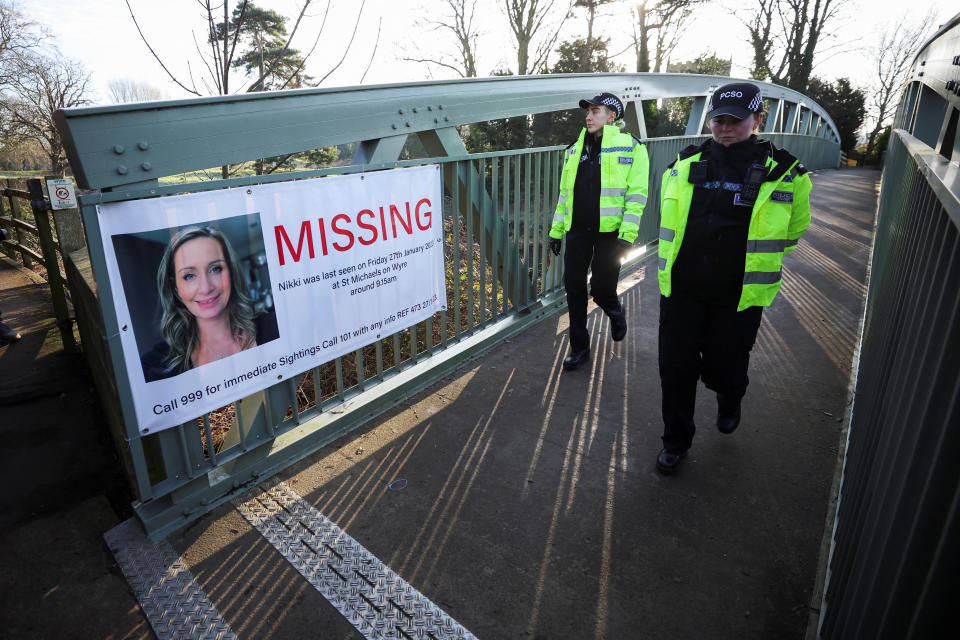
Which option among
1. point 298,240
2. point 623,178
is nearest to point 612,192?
point 623,178

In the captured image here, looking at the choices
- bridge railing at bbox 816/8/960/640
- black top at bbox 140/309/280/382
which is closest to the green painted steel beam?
black top at bbox 140/309/280/382

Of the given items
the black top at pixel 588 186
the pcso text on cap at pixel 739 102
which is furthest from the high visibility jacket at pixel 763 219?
the black top at pixel 588 186

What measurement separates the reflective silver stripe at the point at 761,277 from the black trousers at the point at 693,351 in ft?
0.64

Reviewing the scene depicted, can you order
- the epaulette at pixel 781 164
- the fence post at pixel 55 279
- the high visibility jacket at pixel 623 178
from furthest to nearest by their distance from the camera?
the fence post at pixel 55 279 < the high visibility jacket at pixel 623 178 < the epaulette at pixel 781 164

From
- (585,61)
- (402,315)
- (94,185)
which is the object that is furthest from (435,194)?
(585,61)

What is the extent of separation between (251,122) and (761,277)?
266 centimetres

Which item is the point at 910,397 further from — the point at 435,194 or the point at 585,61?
the point at 585,61

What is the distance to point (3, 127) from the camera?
1831 cm

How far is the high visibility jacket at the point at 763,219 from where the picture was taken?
8.70ft

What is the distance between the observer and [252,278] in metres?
2.86

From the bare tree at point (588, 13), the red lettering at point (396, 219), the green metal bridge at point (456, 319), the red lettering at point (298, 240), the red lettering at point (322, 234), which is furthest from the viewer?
the bare tree at point (588, 13)

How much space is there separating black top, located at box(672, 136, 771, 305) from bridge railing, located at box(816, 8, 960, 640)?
68cm

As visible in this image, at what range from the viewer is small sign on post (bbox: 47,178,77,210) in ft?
14.0

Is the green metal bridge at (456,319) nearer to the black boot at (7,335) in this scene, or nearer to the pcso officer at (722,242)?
the pcso officer at (722,242)
